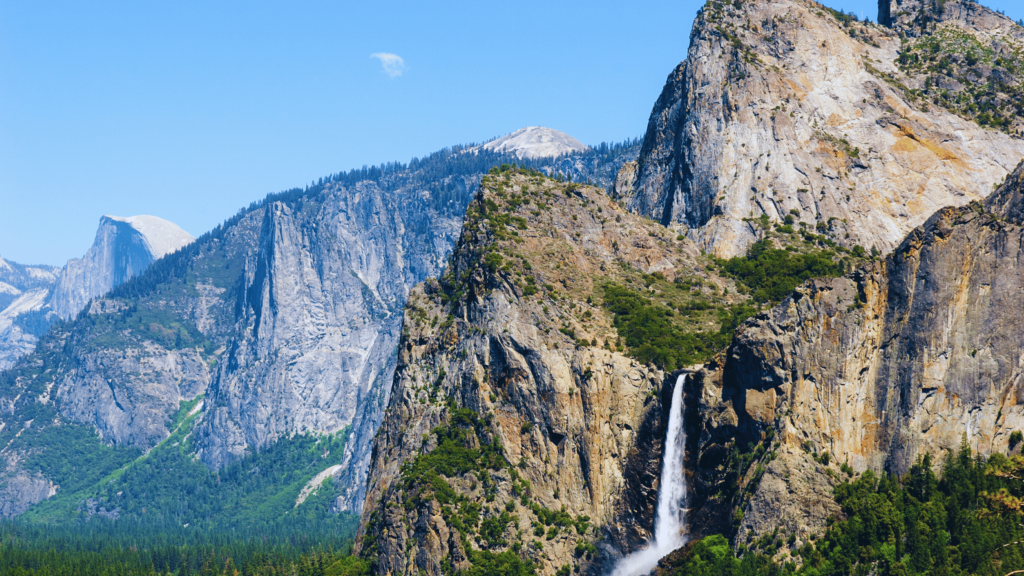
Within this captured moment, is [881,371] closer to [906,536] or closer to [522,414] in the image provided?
[906,536]

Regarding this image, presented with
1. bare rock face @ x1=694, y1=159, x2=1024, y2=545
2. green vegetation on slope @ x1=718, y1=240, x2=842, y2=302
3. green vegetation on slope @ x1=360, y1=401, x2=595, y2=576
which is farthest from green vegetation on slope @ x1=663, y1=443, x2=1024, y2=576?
green vegetation on slope @ x1=718, y1=240, x2=842, y2=302

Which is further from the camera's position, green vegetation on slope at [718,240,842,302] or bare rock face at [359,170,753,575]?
green vegetation on slope at [718,240,842,302]

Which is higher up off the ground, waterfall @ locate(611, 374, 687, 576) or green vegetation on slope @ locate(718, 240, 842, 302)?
green vegetation on slope @ locate(718, 240, 842, 302)

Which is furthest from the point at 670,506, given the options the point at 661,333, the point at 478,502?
the point at 661,333

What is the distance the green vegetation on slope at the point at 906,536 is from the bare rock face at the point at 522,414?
22.1m

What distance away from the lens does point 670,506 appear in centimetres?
15538

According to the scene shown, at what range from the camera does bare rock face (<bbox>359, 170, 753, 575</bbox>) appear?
6216 inches

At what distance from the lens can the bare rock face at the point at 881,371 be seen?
136375mm

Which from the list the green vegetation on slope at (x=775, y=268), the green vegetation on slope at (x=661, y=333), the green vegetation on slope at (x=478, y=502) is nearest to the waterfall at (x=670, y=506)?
the green vegetation on slope at (x=661, y=333)

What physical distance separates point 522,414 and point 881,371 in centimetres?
5070

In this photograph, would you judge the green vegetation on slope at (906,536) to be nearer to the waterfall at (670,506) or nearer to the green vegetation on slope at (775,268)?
the waterfall at (670,506)

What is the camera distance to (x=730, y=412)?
15012 cm

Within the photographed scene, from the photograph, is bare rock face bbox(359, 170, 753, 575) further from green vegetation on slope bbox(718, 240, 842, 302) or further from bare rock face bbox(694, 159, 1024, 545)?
bare rock face bbox(694, 159, 1024, 545)

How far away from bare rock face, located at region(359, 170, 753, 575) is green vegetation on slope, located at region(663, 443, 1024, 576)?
2205 cm
